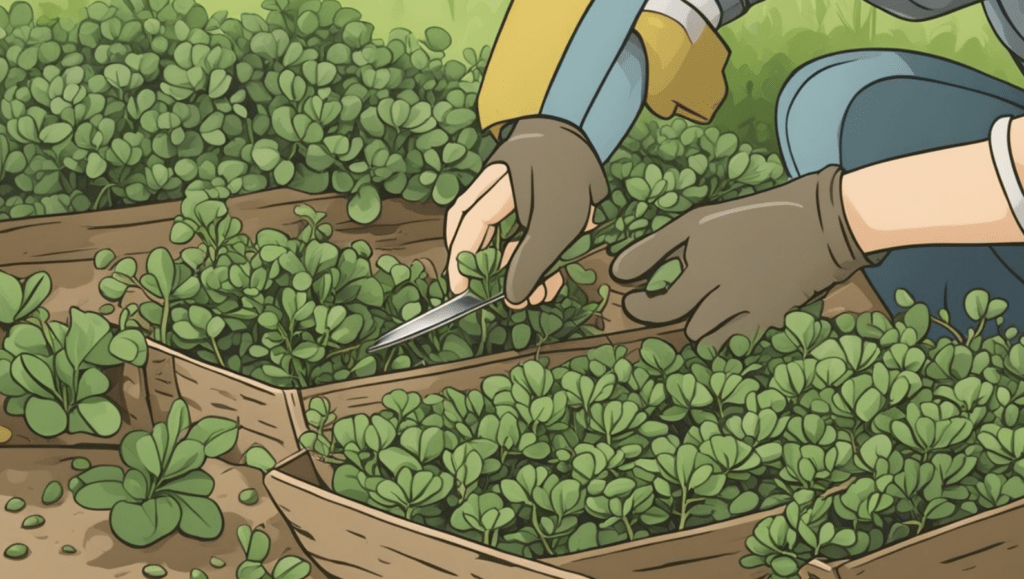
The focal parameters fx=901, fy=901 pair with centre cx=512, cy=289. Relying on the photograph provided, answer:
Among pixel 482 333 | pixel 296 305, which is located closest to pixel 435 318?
pixel 482 333

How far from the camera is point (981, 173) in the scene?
1043mm

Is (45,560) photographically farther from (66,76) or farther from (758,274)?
(758,274)

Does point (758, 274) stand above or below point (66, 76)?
below

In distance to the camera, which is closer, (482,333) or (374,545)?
(374,545)

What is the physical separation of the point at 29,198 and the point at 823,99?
1055mm

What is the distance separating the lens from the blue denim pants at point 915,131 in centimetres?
122

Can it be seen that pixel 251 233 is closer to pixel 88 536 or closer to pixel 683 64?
pixel 88 536

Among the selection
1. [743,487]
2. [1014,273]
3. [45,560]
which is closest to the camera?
[45,560]

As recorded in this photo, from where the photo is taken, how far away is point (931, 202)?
3.51 ft

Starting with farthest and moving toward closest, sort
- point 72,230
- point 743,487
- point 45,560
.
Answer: point 72,230 < point 743,487 < point 45,560

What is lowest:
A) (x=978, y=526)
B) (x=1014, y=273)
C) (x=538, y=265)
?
(x=978, y=526)

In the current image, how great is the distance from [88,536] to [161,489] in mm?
87

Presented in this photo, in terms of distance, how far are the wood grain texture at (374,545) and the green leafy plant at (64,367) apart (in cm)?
19

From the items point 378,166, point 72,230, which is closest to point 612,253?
point 378,166
